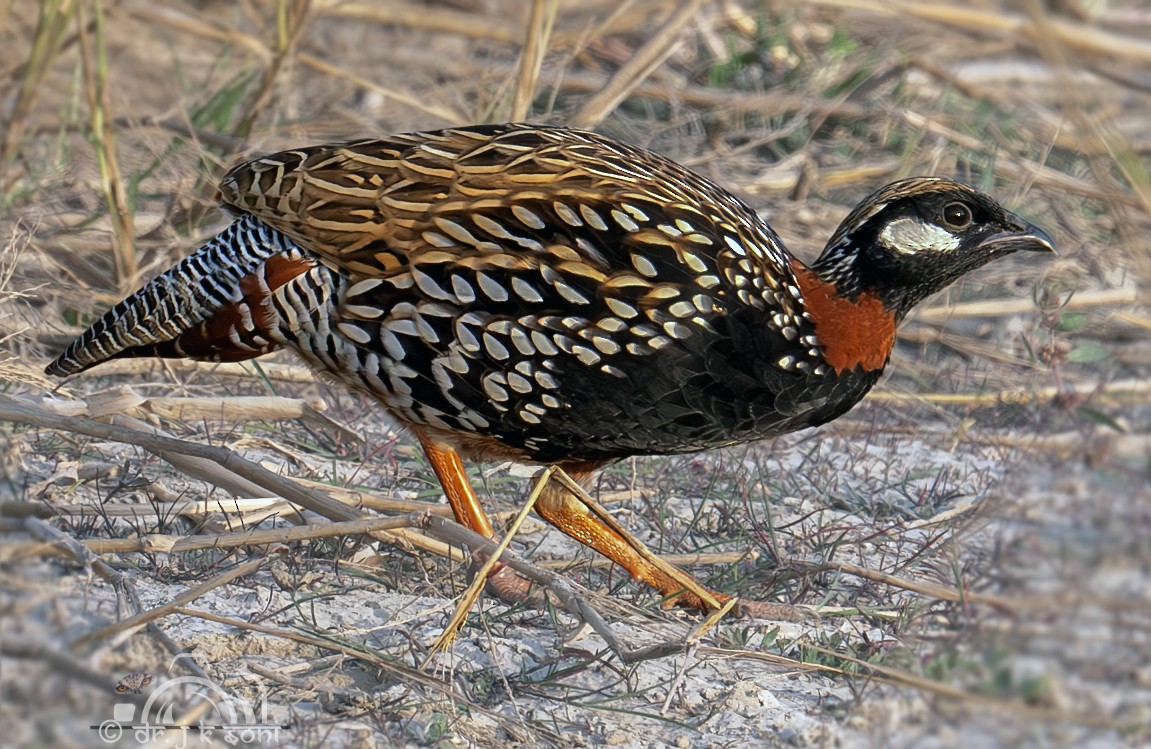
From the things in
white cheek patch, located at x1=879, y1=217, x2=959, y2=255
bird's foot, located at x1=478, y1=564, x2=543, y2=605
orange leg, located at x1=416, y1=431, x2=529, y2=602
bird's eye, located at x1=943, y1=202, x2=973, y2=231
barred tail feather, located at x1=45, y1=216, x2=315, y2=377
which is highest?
bird's eye, located at x1=943, y1=202, x2=973, y2=231

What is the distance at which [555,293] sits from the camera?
3.42 metres

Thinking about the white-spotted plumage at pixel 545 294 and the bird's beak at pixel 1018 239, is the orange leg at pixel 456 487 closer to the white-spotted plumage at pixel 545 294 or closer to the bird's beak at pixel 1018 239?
the white-spotted plumage at pixel 545 294

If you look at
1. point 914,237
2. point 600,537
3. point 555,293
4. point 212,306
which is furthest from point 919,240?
point 212,306

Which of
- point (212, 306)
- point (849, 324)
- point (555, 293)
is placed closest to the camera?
point (555, 293)

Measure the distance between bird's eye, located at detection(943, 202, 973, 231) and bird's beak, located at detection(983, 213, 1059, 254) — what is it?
0.07 metres

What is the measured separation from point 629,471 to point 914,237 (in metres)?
1.34

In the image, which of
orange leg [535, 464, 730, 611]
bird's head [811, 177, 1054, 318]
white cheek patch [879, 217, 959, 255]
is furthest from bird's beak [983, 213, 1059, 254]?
orange leg [535, 464, 730, 611]

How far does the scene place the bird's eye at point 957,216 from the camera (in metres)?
3.64

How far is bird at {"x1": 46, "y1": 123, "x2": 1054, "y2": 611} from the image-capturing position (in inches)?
135

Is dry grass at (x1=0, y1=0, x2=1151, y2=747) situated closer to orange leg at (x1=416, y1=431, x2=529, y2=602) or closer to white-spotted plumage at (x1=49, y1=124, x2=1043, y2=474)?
orange leg at (x1=416, y1=431, x2=529, y2=602)

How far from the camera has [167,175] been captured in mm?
5805

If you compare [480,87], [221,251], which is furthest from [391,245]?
[480,87]

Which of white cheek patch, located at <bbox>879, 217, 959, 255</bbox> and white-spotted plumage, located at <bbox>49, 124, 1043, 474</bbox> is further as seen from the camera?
white cheek patch, located at <bbox>879, 217, 959, 255</bbox>

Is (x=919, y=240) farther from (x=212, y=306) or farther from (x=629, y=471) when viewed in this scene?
(x=212, y=306)
